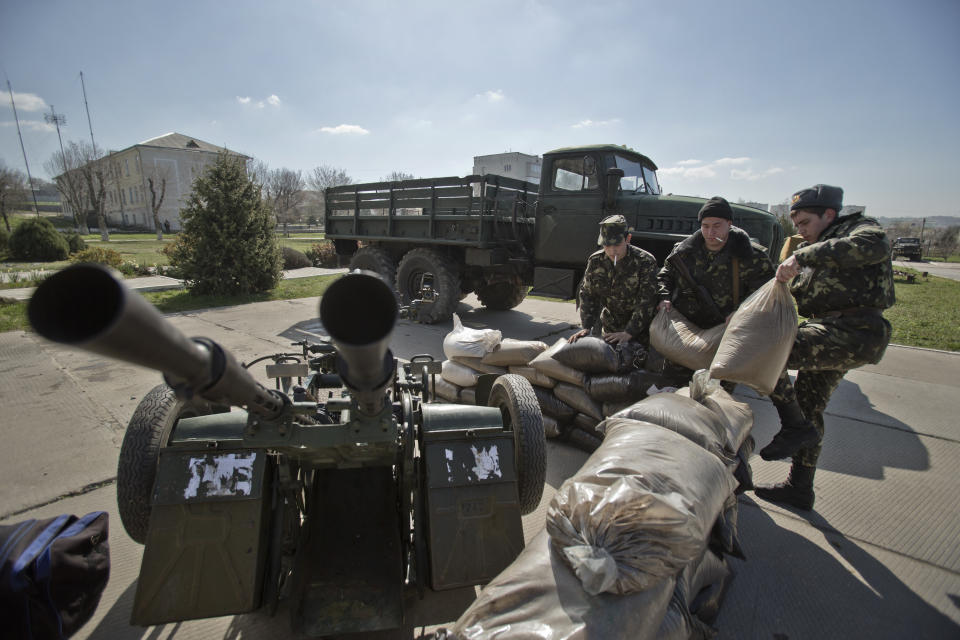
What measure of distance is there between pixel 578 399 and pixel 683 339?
79 centimetres

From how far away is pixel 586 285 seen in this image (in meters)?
3.93

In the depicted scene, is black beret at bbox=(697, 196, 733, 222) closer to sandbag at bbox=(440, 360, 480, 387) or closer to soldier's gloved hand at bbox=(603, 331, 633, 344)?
soldier's gloved hand at bbox=(603, 331, 633, 344)

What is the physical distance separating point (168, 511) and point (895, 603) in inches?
111

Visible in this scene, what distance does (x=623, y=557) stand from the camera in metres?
1.28

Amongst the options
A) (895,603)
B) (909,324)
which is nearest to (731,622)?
(895,603)

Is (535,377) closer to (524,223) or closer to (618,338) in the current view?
(618,338)

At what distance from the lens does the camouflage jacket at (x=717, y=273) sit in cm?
298

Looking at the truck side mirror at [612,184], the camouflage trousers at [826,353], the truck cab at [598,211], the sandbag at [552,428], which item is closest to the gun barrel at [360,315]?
the camouflage trousers at [826,353]

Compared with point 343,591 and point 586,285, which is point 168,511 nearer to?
point 343,591

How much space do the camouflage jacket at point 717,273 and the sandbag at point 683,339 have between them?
93 mm

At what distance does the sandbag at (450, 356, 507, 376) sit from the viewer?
375 cm

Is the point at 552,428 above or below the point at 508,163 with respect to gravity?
below

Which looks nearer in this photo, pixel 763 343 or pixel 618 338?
pixel 763 343

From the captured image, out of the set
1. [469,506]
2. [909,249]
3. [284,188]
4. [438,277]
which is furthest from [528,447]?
[284,188]
